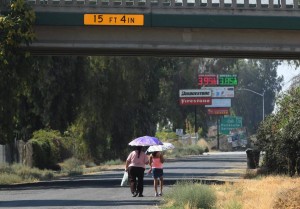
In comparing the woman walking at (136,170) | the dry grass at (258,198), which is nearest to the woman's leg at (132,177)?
the woman walking at (136,170)

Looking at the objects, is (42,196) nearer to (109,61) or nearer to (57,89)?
(57,89)

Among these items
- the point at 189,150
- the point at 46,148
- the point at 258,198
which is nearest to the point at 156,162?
the point at 258,198

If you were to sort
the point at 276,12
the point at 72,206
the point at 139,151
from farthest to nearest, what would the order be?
the point at 276,12, the point at 139,151, the point at 72,206

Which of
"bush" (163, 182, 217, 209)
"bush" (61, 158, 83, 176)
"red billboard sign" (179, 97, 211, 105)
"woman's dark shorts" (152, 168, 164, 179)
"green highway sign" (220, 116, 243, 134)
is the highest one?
"red billboard sign" (179, 97, 211, 105)

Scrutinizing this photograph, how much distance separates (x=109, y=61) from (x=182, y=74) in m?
59.8

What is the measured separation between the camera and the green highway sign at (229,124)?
120963mm

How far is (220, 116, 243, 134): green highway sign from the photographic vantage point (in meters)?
121

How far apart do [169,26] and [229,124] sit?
297 feet

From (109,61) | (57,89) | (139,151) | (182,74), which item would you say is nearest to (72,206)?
(139,151)

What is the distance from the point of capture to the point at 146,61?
59.8m

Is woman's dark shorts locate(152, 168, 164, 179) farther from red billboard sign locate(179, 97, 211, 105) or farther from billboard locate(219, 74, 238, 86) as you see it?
billboard locate(219, 74, 238, 86)

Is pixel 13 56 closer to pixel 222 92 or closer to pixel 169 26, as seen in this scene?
pixel 169 26

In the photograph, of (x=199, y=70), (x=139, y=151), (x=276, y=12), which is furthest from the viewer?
(x=199, y=70)

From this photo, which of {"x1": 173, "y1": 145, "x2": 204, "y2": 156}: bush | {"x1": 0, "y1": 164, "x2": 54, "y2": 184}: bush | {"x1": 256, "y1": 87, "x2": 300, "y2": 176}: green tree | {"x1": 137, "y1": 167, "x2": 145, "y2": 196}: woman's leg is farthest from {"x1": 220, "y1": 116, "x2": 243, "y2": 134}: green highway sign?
{"x1": 137, "y1": 167, "x2": 145, "y2": 196}: woman's leg
